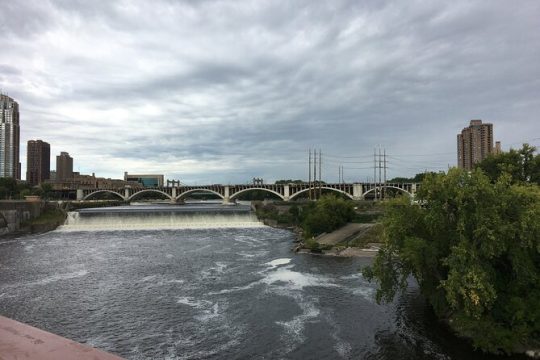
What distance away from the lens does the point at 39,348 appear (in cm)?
535

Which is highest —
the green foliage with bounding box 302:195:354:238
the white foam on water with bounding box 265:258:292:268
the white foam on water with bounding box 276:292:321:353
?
the green foliage with bounding box 302:195:354:238

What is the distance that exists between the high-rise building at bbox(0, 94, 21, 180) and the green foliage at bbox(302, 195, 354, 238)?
488 ft

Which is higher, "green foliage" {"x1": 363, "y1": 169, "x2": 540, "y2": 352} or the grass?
"green foliage" {"x1": 363, "y1": 169, "x2": 540, "y2": 352}

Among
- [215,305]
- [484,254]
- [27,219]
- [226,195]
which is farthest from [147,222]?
[226,195]

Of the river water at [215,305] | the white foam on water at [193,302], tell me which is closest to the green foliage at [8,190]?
the river water at [215,305]

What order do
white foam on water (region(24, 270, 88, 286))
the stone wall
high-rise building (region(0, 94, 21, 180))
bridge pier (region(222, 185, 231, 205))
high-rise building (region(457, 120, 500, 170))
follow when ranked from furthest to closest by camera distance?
high-rise building (region(0, 94, 21, 180)), bridge pier (region(222, 185, 231, 205)), high-rise building (region(457, 120, 500, 170)), the stone wall, white foam on water (region(24, 270, 88, 286))

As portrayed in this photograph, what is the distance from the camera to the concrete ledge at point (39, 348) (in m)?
5.07

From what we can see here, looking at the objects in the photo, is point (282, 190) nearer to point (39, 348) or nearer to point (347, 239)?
point (347, 239)

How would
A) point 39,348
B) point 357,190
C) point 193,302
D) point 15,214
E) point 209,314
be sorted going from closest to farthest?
point 39,348
point 209,314
point 193,302
point 15,214
point 357,190

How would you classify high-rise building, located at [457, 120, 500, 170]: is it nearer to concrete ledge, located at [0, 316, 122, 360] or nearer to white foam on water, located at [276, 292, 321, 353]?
white foam on water, located at [276, 292, 321, 353]

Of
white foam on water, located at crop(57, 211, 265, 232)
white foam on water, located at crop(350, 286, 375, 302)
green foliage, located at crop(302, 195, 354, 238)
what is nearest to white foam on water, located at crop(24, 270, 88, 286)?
white foam on water, located at crop(350, 286, 375, 302)

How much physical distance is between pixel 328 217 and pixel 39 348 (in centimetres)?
4997

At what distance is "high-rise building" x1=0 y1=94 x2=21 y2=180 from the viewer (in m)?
156

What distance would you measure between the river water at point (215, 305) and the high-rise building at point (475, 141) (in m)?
98.5
